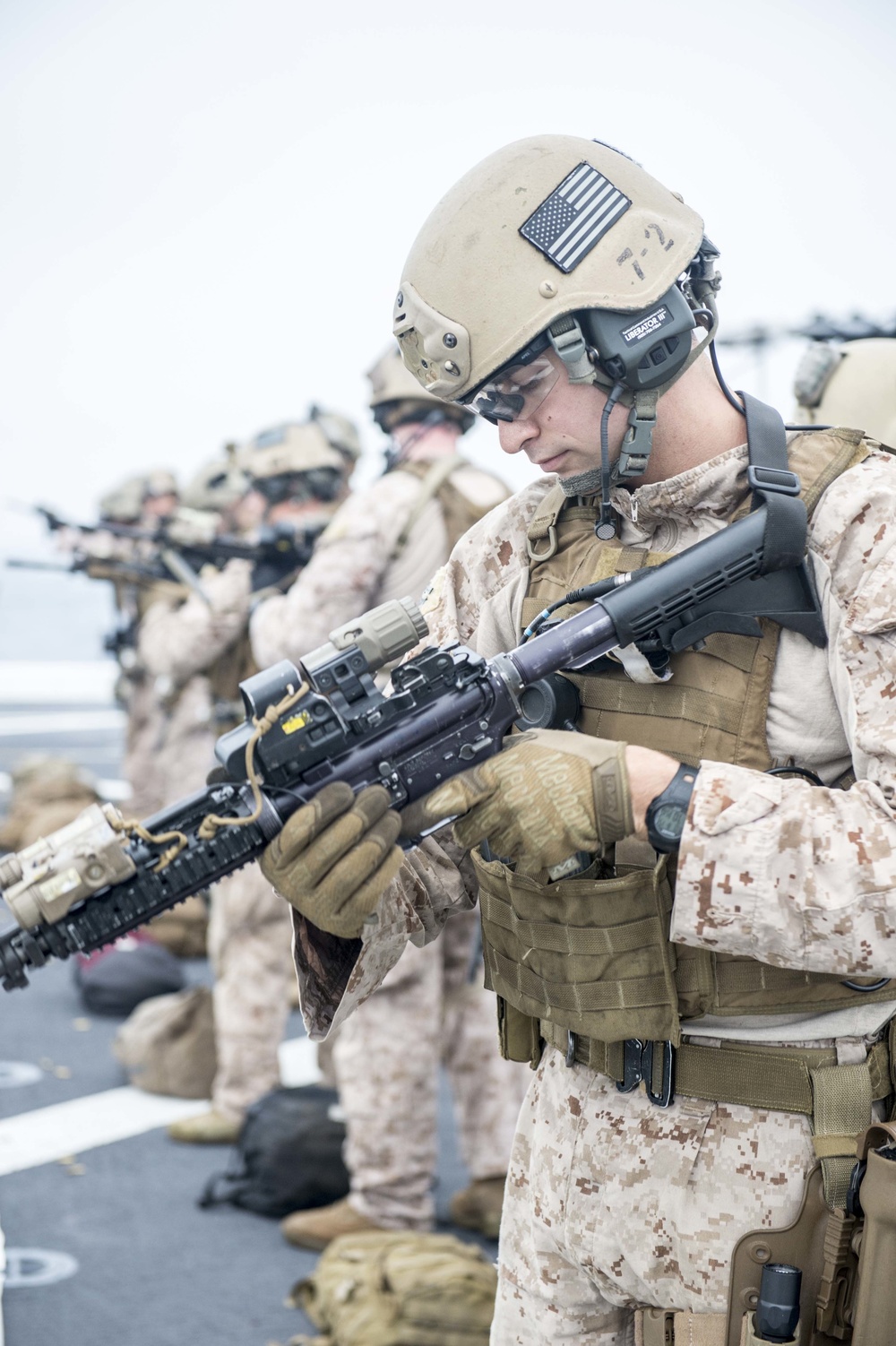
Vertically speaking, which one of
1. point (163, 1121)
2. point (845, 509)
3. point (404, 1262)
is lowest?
point (163, 1121)

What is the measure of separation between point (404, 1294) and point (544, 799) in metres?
1.95

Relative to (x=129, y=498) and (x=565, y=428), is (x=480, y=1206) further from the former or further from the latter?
(x=129, y=498)

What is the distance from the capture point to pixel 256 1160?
3.85 m

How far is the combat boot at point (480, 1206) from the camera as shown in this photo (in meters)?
3.64

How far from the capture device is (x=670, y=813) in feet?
4.89

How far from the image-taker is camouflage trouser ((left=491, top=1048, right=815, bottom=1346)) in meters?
1.62

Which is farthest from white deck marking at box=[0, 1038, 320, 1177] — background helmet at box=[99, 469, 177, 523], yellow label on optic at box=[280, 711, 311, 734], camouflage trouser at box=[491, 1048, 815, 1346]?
background helmet at box=[99, 469, 177, 523]

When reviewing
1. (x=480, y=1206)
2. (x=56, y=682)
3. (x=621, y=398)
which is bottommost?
(x=56, y=682)

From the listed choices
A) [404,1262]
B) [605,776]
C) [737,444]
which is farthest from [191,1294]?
[737,444]

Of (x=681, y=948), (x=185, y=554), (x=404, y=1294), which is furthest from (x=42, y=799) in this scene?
(x=681, y=948)

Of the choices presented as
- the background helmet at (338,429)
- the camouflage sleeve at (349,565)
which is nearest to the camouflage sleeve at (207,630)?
the background helmet at (338,429)

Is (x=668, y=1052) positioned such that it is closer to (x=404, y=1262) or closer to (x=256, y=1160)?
(x=404, y=1262)

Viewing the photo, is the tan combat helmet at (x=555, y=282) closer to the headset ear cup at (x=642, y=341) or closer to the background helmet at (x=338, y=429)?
the headset ear cup at (x=642, y=341)

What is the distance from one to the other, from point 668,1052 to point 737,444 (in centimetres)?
83
